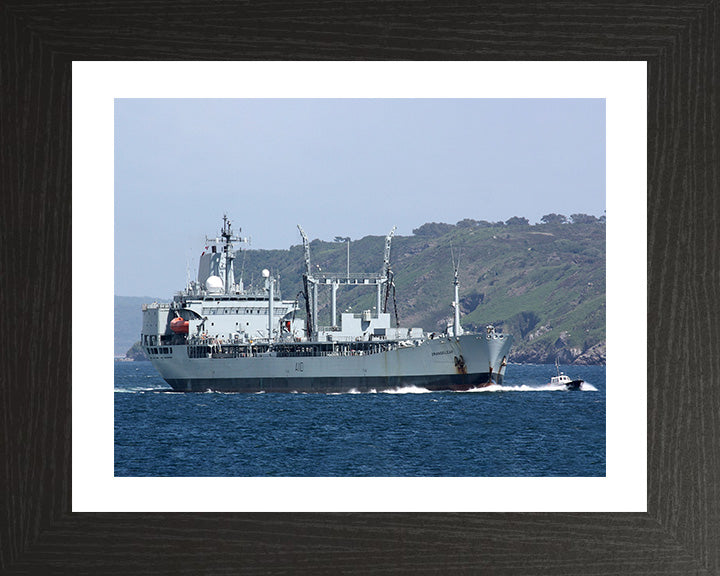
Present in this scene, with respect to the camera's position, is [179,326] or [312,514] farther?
[179,326]

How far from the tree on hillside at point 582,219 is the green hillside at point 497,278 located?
9.1 inches

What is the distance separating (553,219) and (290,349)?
39068 millimetres

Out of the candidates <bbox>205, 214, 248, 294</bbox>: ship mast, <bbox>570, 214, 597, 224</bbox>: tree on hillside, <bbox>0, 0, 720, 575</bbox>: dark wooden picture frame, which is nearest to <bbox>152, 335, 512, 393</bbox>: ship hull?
<bbox>205, 214, 248, 294</bbox>: ship mast

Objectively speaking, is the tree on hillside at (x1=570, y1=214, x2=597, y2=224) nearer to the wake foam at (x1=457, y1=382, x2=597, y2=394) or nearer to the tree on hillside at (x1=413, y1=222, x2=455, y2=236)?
the tree on hillside at (x1=413, y1=222, x2=455, y2=236)

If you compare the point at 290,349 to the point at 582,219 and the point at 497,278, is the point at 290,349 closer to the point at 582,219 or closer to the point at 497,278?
the point at 497,278

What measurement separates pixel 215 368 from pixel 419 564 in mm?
21541

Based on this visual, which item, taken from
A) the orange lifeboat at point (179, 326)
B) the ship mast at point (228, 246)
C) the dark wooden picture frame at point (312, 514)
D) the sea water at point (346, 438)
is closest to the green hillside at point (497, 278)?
the ship mast at point (228, 246)

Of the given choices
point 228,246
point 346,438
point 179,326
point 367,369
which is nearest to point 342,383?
point 367,369

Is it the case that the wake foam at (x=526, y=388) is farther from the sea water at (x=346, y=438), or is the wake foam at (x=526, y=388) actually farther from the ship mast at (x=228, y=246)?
the ship mast at (x=228, y=246)

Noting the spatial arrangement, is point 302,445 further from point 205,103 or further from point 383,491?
point 205,103

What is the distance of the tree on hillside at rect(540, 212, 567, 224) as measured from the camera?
60500mm

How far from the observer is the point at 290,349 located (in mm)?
24828

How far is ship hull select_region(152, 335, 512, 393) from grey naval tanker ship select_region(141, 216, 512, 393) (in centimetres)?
2

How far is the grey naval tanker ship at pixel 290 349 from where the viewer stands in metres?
24.0
